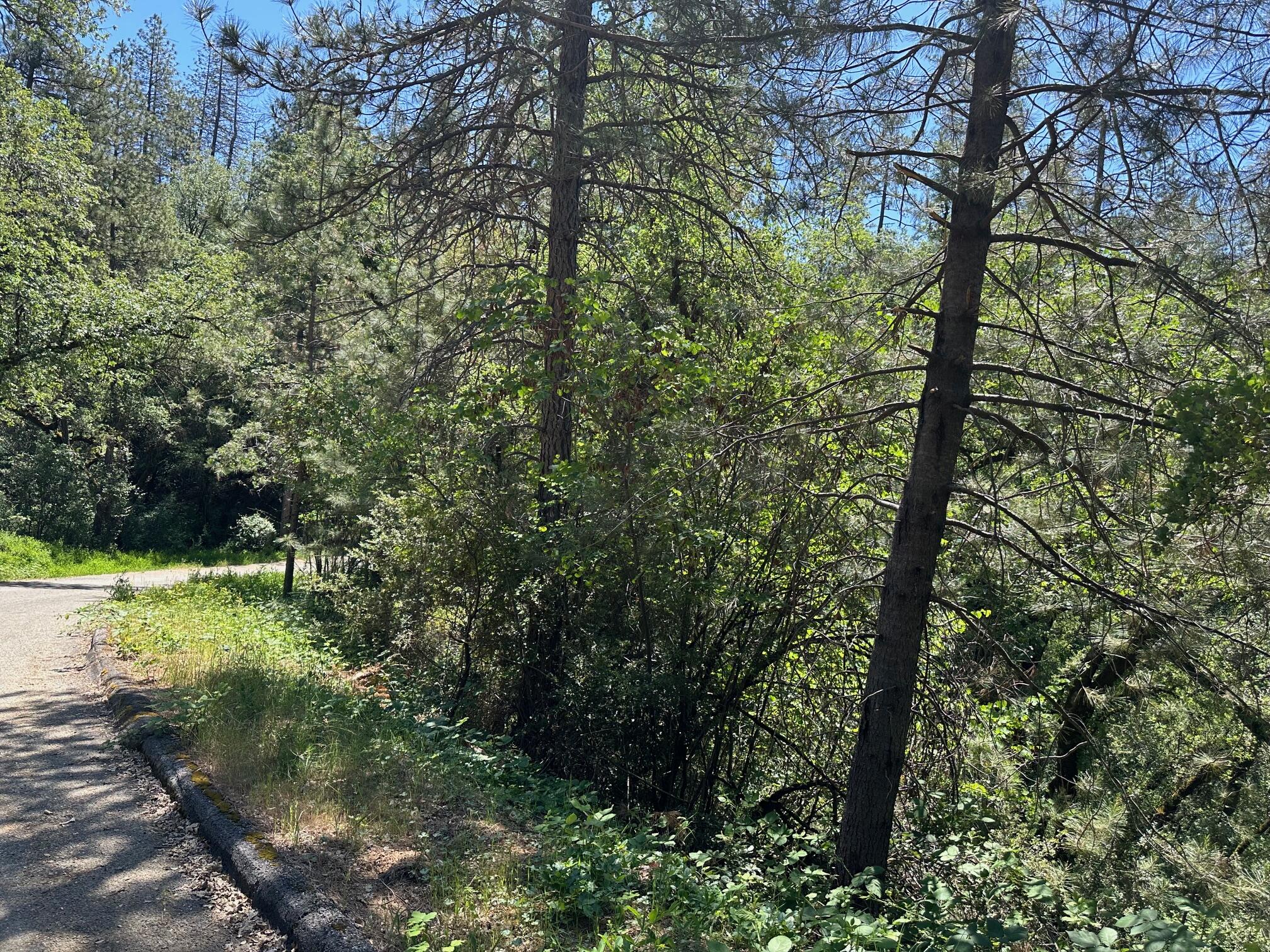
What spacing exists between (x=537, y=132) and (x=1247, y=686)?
25.2 feet

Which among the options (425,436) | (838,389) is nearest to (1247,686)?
(838,389)

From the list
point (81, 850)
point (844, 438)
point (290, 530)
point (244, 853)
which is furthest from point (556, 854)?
point (290, 530)

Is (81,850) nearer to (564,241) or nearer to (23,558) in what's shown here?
(564,241)

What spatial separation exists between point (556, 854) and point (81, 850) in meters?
2.62

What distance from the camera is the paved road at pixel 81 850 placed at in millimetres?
3846

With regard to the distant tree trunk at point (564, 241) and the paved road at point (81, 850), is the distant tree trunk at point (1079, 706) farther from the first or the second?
the paved road at point (81, 850)

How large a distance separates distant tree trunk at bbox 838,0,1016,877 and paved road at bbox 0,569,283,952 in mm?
3978

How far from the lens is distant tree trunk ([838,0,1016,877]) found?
228 inches

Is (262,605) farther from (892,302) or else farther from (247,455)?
(892,302)

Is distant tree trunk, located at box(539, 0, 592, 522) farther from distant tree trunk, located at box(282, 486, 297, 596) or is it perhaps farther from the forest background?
distant tree trunk, located at box(282, 486, 297, 596)

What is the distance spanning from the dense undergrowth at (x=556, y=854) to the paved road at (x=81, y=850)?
57cm

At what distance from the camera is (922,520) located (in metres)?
5.84

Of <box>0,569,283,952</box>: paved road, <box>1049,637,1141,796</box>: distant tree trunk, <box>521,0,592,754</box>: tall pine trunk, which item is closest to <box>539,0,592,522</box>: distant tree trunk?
<box>521,0,592,754</box>: tall pine trunk

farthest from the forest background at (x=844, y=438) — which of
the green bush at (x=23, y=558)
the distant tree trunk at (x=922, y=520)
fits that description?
the green bush at (x=23, y=558)
